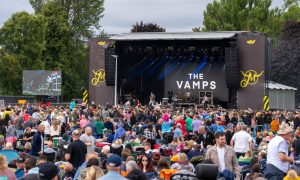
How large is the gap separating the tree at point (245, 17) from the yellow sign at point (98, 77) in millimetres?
32427

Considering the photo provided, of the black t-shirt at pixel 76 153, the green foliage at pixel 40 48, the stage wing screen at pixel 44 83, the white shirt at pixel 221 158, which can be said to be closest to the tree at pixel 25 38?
the green foliage at pixel 40 48

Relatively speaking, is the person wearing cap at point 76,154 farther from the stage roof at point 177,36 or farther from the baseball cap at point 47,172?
Answer: the stage roof at point 177,36

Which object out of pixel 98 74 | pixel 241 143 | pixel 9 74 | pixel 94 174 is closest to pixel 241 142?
pixel 241 143

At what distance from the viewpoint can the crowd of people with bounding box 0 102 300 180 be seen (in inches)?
380

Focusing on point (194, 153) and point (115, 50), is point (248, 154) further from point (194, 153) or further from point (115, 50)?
point (115, 50)

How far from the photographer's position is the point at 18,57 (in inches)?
2501

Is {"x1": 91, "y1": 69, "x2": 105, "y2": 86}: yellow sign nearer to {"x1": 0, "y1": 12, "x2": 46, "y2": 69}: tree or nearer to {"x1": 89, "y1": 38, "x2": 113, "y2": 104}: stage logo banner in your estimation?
{"x1": 89, "y1": 38, "x2": 113, "y2": 104}: stage logo banner

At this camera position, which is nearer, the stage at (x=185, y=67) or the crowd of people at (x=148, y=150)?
the crowd of people at (x=148, y=150)

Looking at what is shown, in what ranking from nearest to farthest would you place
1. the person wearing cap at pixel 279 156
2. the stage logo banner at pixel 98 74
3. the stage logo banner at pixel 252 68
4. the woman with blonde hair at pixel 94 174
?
the woman with blonde hair at pixel 94 174 → the person wearing cap at pixel 279 156 → the stage logo banner at pixel 252 68 → the stage logo banner at pixel 98 74

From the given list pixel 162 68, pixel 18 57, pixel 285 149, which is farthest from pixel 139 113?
pixel 18 57

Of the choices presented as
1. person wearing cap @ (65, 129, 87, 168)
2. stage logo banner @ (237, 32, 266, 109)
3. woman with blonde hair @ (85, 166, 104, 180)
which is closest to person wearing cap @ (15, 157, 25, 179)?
person wearing cap @ (65, 129, 87, 168)

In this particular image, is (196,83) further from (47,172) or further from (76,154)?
(47,172)

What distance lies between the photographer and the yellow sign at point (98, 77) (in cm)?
4261

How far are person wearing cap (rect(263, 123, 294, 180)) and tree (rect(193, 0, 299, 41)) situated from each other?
2463 inches
